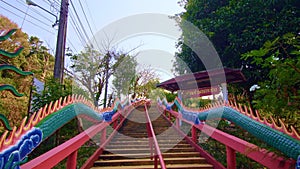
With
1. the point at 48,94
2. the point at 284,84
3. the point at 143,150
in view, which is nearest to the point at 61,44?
the point at 48,94

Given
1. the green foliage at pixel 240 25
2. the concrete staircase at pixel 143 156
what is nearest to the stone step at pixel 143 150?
the concrete staircase at pixel 143 156

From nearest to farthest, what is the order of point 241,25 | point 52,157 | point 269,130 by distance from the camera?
1. point 52,157
2. point 269,130
3. point 241,25

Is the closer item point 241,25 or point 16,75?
point 241,25

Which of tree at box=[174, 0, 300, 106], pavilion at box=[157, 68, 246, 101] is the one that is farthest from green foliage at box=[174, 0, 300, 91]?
pavilion at box=[157, 68, 246, 101]

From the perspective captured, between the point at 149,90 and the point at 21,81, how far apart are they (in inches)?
1024

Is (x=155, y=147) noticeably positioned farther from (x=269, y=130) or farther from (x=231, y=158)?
(x=269, y=130)

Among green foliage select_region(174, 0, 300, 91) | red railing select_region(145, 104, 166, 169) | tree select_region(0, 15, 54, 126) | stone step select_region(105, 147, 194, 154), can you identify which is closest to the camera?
red railing select_region(145, 104, 166, 169)

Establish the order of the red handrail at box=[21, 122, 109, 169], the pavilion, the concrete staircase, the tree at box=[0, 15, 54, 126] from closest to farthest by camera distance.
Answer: the red handrail at box=[21, 122, 109, 169] → the concrete staircase → the tree at box=[0, 15, 54, 126] → the pavilion

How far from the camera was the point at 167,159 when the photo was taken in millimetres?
3826

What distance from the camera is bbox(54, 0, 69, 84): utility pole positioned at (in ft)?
19.2

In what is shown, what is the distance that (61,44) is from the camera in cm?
605

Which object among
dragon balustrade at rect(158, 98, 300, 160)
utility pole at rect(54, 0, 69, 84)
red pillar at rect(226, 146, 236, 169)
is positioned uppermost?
utility pole at rect(54, 0, 69, 84)

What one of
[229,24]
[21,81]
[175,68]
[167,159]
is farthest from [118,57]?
[167,159]

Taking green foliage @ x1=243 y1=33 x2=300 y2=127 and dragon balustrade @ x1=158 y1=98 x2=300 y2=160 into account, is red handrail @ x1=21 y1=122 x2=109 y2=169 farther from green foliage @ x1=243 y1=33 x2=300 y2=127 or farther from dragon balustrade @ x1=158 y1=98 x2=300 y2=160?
dragon balustrade @ x1=158 y1=98 x2=300 y2=160
